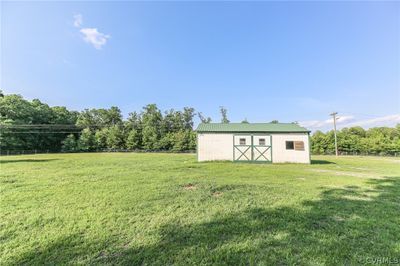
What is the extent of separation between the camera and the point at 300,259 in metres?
2.60

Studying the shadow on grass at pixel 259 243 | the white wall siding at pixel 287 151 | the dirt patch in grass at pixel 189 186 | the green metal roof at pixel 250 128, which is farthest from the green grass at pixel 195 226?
the green metal roof at pixel 250 128

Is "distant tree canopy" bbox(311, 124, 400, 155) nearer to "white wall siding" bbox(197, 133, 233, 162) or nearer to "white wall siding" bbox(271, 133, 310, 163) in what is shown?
"white wall siding" bbox(271, 133, 310, 163)

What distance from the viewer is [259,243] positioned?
9.80 ft

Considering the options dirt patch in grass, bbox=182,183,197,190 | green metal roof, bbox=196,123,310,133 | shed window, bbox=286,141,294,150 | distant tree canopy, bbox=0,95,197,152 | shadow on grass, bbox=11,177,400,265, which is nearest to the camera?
shadow on grass, bbox=11,177,400,265

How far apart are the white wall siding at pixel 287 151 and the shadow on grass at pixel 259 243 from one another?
1238 cm

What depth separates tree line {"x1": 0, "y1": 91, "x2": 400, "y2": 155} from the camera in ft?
119

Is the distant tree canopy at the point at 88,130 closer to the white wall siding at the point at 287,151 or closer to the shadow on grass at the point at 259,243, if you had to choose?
the white wall siding at the point at 287,151

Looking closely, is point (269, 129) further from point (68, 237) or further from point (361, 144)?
point (361, 144)

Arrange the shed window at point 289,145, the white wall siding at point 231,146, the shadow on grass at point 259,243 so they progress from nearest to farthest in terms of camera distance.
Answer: the shadow on grass at point 259,243 → the white wall siding at point 231,146 → the shed window at point 289,145

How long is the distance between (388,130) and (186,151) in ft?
170

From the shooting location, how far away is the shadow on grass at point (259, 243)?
2.60m

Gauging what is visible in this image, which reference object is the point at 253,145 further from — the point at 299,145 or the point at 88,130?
the point at 88,130

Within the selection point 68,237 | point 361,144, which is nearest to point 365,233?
point 68,237

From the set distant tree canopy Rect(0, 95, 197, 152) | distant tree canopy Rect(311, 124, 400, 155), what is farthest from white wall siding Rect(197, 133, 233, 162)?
distant tree canopy Rect(311, 124, 400, 155)
